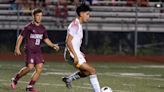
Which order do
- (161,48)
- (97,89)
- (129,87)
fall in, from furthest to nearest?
(161,48) → (129,87) → (97,89)

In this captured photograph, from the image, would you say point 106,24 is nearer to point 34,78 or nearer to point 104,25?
point 104,25

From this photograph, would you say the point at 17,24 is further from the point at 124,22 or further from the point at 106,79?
the point at 106,79

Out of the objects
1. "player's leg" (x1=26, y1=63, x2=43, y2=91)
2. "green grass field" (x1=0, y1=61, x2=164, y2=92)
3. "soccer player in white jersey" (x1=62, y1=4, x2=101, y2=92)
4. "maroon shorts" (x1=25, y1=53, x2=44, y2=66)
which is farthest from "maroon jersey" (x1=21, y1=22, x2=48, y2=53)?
"soccer player in white jersey" (x1=62, y1=4, x2=101, y2=92)

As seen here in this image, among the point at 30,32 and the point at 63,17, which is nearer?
the point at 30,32

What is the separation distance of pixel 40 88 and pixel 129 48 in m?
16.1

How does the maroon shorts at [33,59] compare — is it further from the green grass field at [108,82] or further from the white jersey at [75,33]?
the white jersey at [75,33]

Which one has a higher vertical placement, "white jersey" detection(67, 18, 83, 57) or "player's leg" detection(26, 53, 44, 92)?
"white jersey" detection(67, 18, 83, 57)

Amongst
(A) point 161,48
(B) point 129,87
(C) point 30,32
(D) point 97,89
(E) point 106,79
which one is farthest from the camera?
(A) point 161,48

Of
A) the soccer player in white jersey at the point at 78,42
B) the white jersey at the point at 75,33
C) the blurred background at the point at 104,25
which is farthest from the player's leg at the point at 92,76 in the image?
the blurred background at the point at 104,25

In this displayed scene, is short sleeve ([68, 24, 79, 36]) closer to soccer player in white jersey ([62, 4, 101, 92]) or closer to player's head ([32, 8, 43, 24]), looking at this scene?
soccer player in white jersey ([62, 4, 101, 92])

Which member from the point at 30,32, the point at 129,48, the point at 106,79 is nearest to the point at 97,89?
the point at 30,32

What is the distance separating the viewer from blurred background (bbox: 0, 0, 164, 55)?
2903cm

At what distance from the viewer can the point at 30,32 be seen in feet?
42.1

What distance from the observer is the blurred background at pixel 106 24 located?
2903 cm
